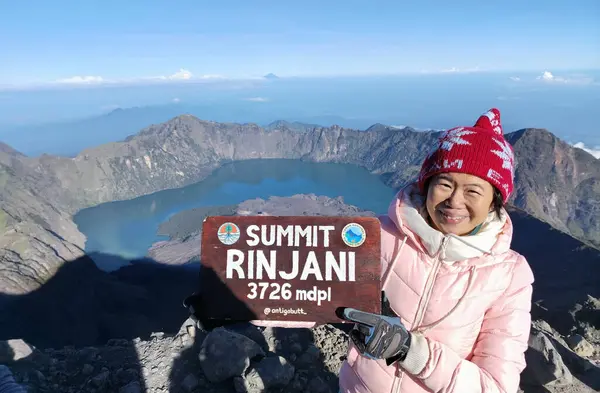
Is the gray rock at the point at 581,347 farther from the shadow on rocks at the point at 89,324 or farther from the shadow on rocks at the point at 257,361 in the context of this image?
the shadow on rocks at the point at 89,324

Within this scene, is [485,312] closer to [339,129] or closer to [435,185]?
[435,185]

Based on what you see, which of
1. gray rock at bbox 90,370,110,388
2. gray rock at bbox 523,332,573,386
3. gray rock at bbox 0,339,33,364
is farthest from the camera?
gray rock at bbox 0,339,33,364

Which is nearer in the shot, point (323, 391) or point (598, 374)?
point (323, 391)

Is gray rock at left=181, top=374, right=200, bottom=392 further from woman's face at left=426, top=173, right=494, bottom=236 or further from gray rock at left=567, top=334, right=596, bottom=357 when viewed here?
gray rock at left=567, top=334, right=596, bottom=357

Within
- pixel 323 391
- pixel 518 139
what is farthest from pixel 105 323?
pixel 518 139

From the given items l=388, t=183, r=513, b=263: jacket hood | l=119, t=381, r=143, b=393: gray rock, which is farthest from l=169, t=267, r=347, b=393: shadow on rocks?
l=388, t=183, r=513, b=263: jacket hood

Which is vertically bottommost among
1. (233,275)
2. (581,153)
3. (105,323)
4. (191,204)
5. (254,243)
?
(191,204)

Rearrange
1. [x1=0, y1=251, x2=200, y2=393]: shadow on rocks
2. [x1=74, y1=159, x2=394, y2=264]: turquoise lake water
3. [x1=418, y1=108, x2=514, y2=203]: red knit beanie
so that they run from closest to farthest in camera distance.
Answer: [x1=418, y1=108, x2=514, y2=203]: red knit beanie → [x1=0, y1=251, x2=200, y2=393]: shadow on rocks → [x1=74, y1=159, x2=394, y2=264]: turquoise lake water

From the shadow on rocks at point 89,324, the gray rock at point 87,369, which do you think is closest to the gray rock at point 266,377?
the shadow on rocks at point 89,324

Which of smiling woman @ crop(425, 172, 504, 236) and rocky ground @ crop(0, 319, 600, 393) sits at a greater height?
smiling woman @ crop(425, 172, 504, 236)
